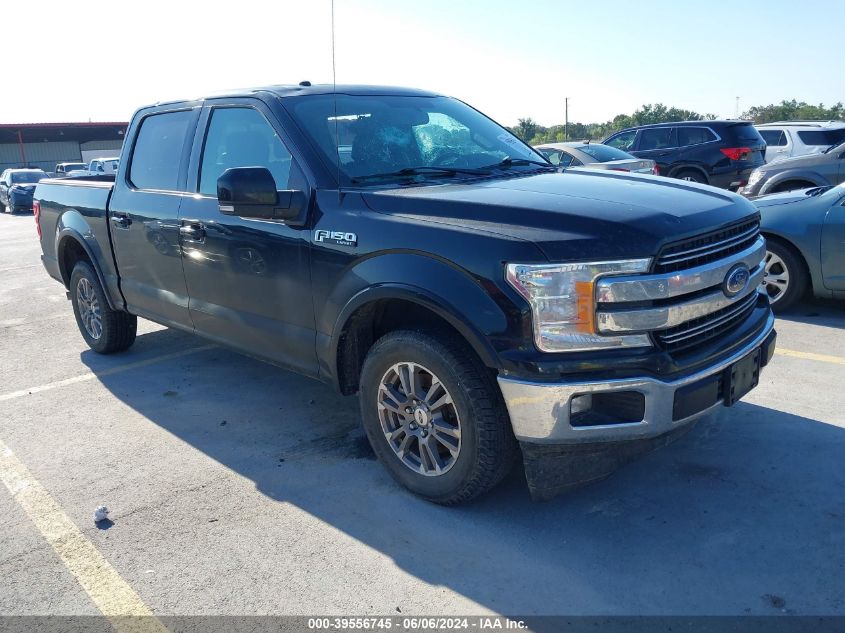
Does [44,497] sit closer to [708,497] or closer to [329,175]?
[329,175]

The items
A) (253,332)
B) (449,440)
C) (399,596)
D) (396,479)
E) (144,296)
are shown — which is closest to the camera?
(399,596)

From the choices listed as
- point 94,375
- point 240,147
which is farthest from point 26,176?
point 240,147

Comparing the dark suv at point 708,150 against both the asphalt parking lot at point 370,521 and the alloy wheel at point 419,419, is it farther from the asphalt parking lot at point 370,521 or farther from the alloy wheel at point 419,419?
the alloy wheel at point 419,419

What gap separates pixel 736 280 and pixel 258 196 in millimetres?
2305

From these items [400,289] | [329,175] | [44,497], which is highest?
[329,175]

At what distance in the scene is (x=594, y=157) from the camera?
12.1 metres

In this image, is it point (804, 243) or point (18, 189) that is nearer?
point (804, 243)

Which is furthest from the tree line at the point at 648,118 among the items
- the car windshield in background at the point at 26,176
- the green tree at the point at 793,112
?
the car windshield in background at the point at 26,176

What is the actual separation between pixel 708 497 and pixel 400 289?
1.76 metres

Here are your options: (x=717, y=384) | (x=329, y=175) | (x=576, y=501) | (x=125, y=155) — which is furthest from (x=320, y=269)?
(x=125, y=155)

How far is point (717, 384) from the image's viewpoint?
3.11m

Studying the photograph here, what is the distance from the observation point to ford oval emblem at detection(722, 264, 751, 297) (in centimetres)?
321

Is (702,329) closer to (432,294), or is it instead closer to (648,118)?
(432,294)

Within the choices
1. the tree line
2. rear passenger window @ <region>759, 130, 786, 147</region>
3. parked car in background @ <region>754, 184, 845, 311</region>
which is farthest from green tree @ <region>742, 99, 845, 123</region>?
parked car in background @ <region>754, 184, 845, 311</region>
